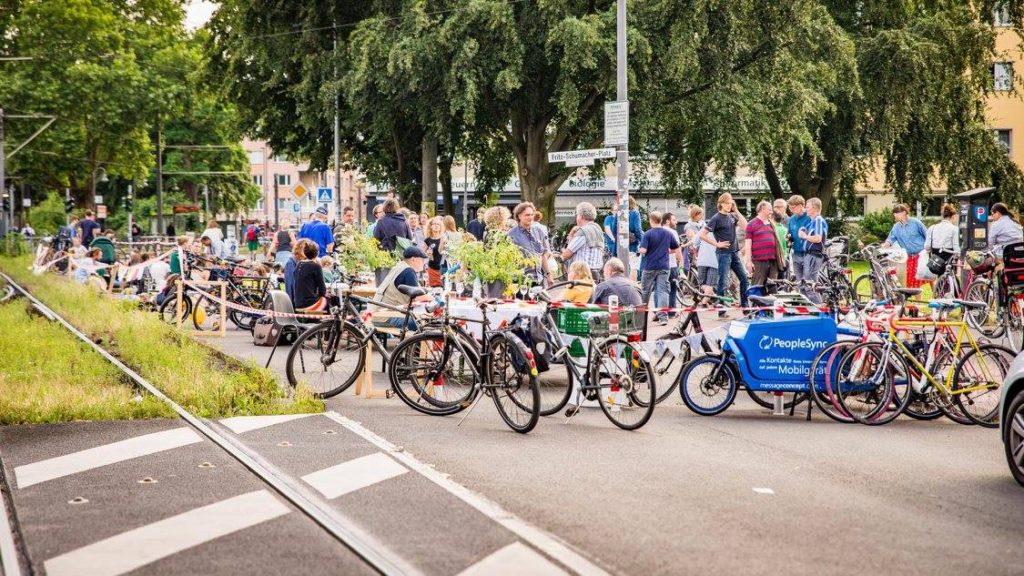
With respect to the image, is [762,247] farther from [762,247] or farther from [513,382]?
[513,382]

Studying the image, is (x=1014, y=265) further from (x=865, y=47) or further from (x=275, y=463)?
(x=865, y=47)

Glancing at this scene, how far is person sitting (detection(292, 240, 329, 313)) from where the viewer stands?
14523 mm

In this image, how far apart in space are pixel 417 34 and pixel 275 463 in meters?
21.0

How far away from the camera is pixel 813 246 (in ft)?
64.4

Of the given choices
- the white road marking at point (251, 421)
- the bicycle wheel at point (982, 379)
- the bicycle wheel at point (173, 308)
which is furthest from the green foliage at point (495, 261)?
the bicycle wheel at point (173, 308)

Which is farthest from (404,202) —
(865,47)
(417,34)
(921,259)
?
(921,259)

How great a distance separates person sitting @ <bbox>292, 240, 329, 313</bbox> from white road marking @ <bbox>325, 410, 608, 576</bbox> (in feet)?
17.0

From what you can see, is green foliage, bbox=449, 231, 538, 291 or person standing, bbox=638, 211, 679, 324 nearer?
green foliage, bbox=449, 231, 538, 291

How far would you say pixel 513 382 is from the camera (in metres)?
10.2

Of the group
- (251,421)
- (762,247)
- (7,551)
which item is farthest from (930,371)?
(762,247)

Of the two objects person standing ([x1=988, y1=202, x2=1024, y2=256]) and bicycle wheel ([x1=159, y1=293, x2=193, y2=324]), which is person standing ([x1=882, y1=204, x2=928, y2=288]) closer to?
person standing ([x1=988, y1=202, x2=1024, y2=256])

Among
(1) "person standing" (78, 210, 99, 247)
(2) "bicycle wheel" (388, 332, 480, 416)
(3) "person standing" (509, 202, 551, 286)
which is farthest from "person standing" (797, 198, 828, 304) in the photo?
(1) "person standing" (78, 210, 99, 247)

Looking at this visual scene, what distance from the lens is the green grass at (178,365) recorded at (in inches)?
433

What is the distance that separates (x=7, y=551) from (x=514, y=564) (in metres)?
2.39
